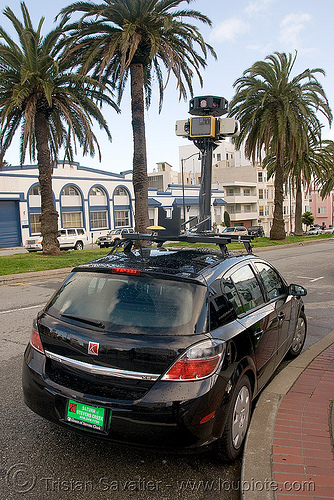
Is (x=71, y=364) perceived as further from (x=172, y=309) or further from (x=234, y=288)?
(x=234, y=288)

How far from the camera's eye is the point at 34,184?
4447 cm

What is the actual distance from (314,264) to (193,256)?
13870 millimetres

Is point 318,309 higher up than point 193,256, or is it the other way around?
point 193,256

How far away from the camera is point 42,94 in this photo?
18.7m

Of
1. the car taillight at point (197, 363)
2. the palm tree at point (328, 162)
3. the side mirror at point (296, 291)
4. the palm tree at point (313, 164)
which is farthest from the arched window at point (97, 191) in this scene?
the car taillight at point (197, 363)

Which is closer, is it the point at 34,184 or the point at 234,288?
the point at 234,288

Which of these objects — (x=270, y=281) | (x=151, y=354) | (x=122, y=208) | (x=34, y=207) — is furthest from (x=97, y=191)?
(x=151, y=354)

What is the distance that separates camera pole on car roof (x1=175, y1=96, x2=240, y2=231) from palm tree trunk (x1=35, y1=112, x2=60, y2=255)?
1136cm

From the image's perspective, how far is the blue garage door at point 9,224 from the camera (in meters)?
42.7

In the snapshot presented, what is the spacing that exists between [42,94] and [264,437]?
18332 mm

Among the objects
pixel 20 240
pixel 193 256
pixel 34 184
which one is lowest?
pixel 20 240

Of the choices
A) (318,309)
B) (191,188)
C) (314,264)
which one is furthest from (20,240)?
(318,309)

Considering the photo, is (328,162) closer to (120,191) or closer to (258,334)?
(120,191)

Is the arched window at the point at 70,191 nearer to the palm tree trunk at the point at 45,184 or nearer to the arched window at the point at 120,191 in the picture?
the arched window at the point at 120,191
